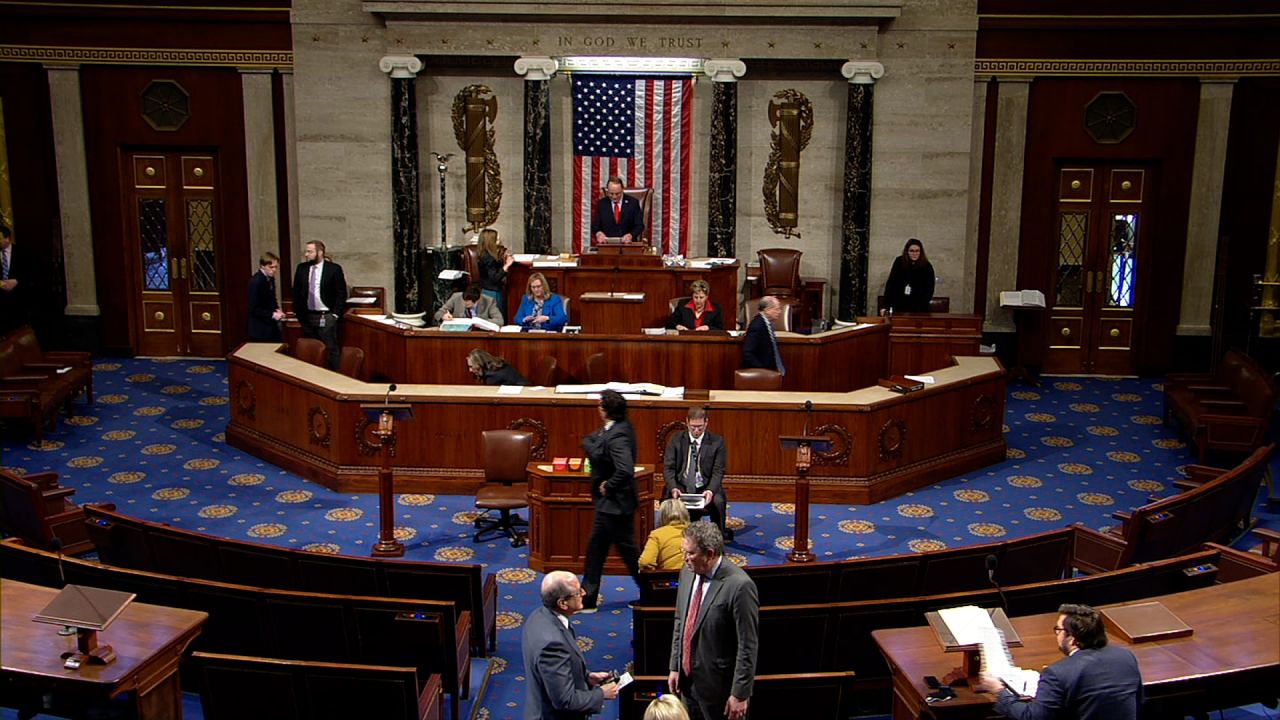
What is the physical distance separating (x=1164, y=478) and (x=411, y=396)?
6881mm

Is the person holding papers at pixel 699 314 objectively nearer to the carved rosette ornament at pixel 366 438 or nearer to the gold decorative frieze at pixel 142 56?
the carved rosette ornament at pixel 366 438

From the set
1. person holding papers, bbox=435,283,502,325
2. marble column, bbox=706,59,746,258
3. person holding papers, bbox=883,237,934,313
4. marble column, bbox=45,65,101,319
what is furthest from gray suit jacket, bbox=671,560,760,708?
marble column, bbox=45,65,101,319

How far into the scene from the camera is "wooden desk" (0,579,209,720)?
5.30m

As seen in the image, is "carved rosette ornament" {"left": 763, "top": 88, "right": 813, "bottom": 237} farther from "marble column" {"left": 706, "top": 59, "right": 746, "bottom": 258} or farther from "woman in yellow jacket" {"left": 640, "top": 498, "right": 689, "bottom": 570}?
"woman in yellow jacket" {"left": 640, "top": 498, "right": 689, "bottom": 570}

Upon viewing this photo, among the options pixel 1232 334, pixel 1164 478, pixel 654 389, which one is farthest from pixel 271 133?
pixel 1232 334

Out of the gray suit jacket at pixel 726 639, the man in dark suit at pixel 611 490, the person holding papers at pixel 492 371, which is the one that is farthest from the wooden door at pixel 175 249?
the gray suit jacket at pixel 726 639

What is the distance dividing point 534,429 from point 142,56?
8817 mm

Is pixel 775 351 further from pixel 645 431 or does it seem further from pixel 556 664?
pixel 556 664

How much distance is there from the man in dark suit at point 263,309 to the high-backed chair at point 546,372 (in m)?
3.02

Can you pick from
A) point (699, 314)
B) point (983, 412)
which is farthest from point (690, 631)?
point (699, 314)

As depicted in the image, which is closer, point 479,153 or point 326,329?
point 326,329

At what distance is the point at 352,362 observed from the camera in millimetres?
12039

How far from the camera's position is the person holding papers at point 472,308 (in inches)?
498

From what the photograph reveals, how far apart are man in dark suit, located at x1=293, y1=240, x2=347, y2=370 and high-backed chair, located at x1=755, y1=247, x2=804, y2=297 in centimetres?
523
